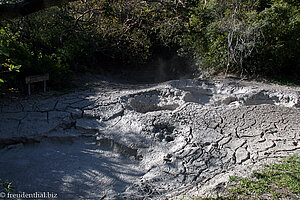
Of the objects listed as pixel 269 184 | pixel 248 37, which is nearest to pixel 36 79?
pixel 269 184

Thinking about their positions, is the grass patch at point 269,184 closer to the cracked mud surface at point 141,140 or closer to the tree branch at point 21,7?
the cracked mud surface at point 141,140

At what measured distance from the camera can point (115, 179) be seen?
3.01 meters

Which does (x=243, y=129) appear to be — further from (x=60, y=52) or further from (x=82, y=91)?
(x=60, y=52)

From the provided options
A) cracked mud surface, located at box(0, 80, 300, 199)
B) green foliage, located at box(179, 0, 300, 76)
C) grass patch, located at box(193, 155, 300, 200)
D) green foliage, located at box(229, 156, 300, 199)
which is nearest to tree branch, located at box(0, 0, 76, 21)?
cracked mud surface, located at box(0, 80, 300, 199)

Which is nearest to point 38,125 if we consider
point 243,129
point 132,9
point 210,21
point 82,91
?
point 82,91

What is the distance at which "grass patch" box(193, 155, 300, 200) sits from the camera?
2.33 metres

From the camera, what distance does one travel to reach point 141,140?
139 inches

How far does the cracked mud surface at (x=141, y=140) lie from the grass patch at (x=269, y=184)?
20 cm

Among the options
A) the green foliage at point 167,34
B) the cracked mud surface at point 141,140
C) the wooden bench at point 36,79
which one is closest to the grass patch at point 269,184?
the cracked mud surface at point 141,140

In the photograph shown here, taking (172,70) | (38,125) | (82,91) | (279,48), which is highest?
(279,48)

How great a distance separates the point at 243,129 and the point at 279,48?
329cm

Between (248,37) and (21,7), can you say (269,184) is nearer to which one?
(21,7)

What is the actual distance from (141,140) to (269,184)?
1.80 meters

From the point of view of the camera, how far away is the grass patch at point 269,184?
91.7 inches
